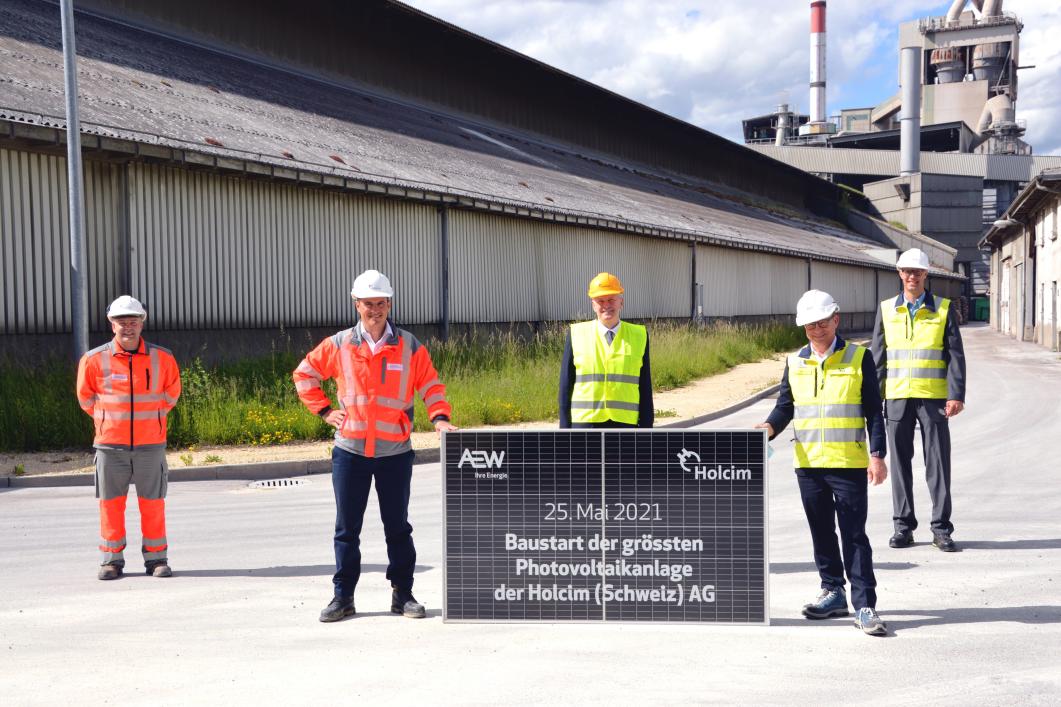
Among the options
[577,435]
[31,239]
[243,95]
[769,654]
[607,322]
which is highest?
[243,95]

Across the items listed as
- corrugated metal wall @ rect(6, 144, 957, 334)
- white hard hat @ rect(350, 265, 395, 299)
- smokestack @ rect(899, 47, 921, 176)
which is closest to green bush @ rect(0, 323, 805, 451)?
corrugated metal wall @ rect(6, 144, 957, 334)

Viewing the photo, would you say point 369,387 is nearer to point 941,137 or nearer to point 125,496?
point 125,496

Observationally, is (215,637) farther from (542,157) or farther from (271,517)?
(542,157)

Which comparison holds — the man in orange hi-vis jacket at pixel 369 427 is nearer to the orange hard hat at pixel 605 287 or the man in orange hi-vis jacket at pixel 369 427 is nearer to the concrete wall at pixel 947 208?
the orange hard hat at pixel 605 287

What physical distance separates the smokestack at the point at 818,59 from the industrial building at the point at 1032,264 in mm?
41427

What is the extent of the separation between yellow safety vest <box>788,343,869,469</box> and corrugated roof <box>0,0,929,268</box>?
1204 cm

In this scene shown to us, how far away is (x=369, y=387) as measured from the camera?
6492 mm

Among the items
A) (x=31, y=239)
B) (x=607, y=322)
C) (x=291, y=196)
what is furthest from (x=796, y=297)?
(x=607, y=322)

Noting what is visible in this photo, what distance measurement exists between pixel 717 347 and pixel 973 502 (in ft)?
60.7

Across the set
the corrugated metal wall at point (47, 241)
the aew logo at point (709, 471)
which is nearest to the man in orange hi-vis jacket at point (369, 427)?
the aew logo at point (709, 471)

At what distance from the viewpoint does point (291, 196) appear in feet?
63.0

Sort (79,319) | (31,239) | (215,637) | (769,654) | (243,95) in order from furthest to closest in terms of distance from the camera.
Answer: (243,95) → (31,239) → (79,319) → (215,637) → (769,654)

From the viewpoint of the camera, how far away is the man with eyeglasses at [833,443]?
632 centimetres

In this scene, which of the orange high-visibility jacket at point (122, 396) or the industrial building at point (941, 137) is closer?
the orange high-visibility jacket at point (122, 396)
